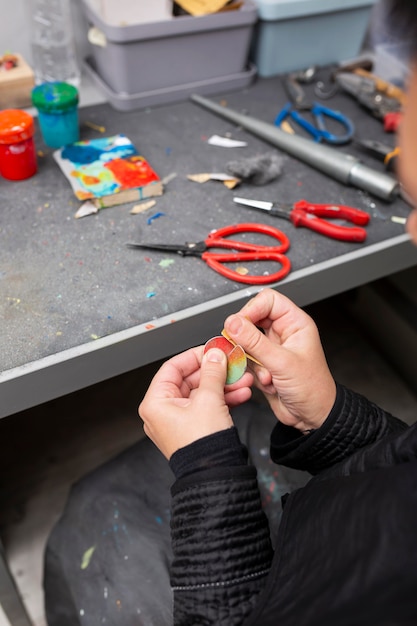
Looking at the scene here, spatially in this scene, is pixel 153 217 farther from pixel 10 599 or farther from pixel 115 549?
pixel 10 599

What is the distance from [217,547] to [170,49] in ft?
2.77

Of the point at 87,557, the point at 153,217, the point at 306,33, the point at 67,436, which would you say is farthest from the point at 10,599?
the point at 306,33

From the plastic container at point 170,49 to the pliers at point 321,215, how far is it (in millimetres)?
351

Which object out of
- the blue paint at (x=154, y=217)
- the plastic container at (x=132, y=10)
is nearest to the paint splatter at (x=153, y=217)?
the blue paint at (x=154, y=217)

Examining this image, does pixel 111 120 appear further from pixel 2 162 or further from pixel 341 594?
pixel 341 594

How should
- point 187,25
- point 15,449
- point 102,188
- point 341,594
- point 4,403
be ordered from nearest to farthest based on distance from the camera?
1. point 341,594
2. point 4,403
3. point 102,188
4. point 187,25
5. point 15,449

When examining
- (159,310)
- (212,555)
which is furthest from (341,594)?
(159,310)

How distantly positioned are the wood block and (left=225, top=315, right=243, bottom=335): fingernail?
64 cm

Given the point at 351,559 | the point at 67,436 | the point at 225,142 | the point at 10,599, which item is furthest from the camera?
the point at 67,436

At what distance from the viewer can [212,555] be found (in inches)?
19.5

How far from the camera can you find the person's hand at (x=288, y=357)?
2.00 feet

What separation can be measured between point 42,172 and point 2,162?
0.21ft

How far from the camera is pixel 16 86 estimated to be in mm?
954

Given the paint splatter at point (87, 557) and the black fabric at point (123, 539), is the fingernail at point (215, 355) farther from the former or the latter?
the paint splatter at point (87, 557)
